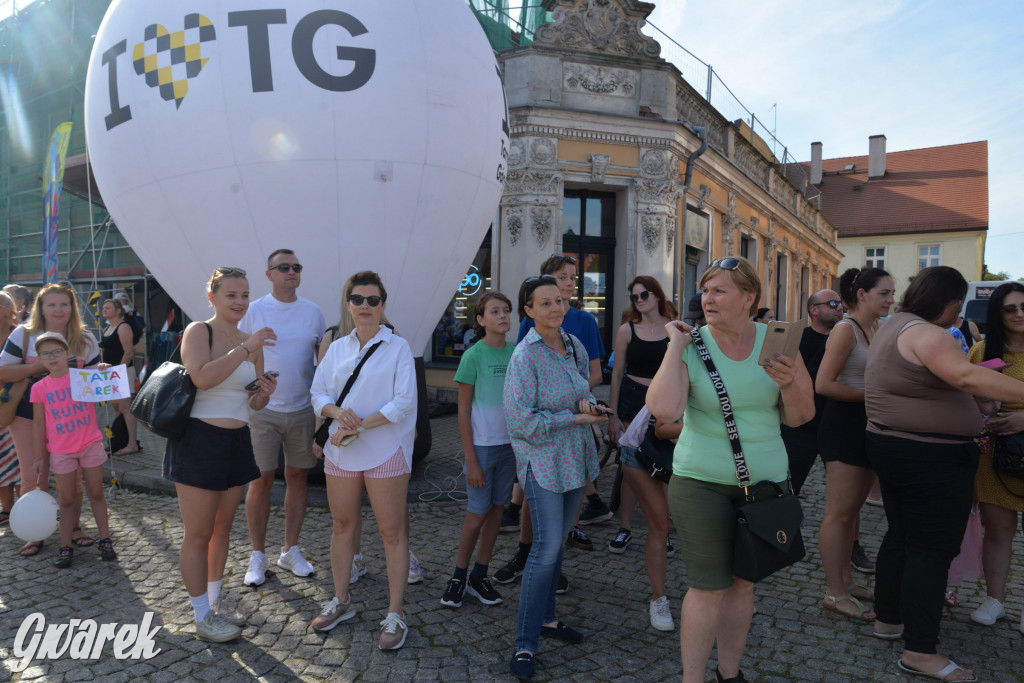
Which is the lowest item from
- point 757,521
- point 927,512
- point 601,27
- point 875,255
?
point 927,512

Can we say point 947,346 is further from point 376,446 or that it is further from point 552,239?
point 552,239

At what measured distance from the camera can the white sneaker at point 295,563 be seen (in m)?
3.77

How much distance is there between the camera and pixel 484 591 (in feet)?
11.3

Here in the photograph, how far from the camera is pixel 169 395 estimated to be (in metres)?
2.97

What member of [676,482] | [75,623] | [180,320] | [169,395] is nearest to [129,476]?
[75,623]

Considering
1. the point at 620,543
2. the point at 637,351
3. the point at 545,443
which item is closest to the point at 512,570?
the point at 620,543

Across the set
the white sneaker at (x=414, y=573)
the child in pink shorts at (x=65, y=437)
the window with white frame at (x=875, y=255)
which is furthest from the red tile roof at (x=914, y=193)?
the child in pink shorts at (x=65, y=437)

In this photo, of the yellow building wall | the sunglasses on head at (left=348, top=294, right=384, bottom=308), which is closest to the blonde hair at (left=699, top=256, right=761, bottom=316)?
the sunglasses on head at (left=348, top=294, right=384, bottom=308)

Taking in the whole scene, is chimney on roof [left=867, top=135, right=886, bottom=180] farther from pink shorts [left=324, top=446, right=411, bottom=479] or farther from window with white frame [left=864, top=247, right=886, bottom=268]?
pink shorts [left=324, top=446, right=411, bottom=479]

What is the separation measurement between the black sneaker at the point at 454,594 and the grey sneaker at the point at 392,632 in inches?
14.6

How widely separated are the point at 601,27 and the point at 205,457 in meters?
10.3

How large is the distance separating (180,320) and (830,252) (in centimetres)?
2609

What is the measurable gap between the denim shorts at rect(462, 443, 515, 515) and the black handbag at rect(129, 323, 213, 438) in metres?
1.37

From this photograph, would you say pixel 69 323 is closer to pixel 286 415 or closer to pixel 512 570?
pixel 286 415
